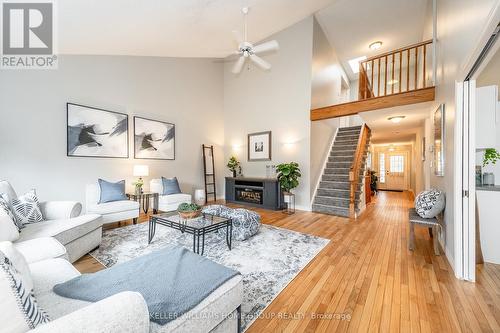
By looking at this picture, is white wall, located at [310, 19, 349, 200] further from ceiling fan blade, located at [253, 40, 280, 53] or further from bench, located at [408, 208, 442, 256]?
bench, located at [408, 208, 442, 256]

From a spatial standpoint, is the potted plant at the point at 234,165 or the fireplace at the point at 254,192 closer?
the fireplace at the point at 254,192

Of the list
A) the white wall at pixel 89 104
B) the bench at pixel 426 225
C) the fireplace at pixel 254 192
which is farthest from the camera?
the fireplace at pixel 254 192

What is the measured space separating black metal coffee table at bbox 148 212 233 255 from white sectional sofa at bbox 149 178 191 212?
4.84ft

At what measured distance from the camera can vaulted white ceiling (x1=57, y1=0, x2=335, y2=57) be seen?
106 inches

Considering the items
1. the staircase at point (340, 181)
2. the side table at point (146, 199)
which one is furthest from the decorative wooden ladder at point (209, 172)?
the staircase at point (340, 181)

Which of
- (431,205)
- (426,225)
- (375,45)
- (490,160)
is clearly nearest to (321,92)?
(375,45)

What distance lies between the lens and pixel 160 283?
1196 millimetres

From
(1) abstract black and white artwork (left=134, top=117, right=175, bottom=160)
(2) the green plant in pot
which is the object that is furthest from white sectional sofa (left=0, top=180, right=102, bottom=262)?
(2) the green plant in pot

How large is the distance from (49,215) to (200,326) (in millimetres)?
2825

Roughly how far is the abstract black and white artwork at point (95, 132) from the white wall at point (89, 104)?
0.38 ft

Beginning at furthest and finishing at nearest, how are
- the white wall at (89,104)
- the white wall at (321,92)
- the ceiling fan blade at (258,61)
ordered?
the white wall at (321,92)
the ceiling fan blade at (258,61)
the white wall at (89,104)

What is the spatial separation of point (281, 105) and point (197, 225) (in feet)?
14.0

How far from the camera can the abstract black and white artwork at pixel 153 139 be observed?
4.95 meters

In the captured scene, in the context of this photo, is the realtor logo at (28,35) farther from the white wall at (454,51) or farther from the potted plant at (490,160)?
the potted plant at (490,160)
